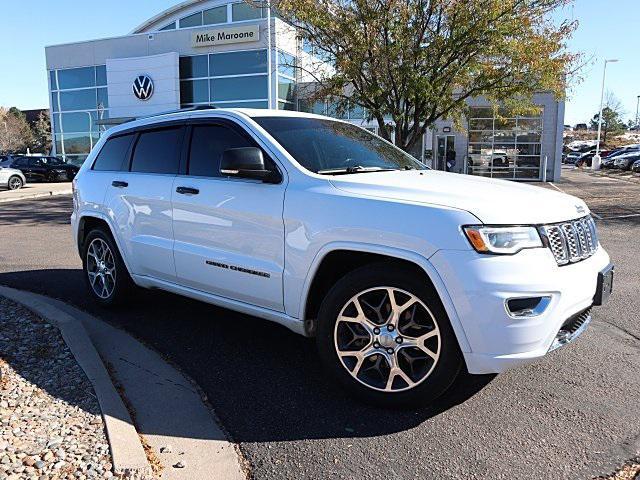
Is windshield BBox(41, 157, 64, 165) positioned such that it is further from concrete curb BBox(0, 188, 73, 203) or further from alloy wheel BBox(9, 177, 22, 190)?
concrete curb BBox(0, 188, 73, 203)

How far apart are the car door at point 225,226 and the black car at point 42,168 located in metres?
30.8

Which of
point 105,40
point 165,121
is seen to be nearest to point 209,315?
point 165,121

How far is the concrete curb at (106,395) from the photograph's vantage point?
2.80 metres

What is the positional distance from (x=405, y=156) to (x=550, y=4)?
39.0 feet

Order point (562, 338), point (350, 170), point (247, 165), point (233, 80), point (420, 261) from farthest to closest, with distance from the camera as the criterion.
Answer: point (233, 80)
point (350, 170)
point (247, 165)
point (562, 338)
point (420, 261)

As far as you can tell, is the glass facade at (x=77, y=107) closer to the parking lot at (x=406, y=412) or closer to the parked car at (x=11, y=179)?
the parked car at (x=11, y=179)

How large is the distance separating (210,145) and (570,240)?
2824mm

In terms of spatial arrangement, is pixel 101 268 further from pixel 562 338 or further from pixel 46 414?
pixel 562 338

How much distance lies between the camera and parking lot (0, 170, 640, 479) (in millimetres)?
2912

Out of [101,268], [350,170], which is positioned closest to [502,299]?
[350,170]

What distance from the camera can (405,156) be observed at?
503 centimetres

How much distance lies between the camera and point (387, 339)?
3416 millimetres

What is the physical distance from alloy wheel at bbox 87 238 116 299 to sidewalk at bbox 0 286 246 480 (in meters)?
0.63

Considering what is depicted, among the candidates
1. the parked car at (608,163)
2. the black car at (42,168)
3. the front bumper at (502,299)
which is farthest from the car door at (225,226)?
the parked car at (608,163)
